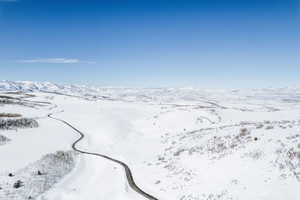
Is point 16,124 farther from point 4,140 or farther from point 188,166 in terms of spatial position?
point 188,166

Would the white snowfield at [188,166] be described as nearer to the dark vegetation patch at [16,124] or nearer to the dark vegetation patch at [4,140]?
the dark vegetation patch at [4,140]

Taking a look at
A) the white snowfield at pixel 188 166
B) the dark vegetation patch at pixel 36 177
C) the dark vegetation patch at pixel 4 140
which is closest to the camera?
the white snowfield at pixel 188 166

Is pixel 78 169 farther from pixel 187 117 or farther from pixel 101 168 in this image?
pixel 187 117

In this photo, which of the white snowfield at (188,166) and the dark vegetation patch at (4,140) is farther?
the dark vegetation patch at (4,140)

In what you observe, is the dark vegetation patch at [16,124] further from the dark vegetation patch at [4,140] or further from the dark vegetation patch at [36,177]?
the dark vegetation patch at [36,177]

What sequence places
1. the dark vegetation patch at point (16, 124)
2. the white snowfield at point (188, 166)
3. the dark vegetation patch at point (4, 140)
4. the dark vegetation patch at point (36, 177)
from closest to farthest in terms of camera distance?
the white snowfield at point (188, 166) < the dark vegetation patch at point (36, 177) < the dark vegetation patch at point (4, 140) < the dark vegetation patch at point (16, 124)

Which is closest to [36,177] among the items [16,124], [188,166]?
[188,166]

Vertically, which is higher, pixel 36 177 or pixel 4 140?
pixel 36 177

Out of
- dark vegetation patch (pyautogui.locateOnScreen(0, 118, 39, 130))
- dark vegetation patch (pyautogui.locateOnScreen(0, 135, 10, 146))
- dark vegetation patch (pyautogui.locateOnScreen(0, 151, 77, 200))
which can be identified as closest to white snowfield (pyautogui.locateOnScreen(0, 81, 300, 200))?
dark vegetation patch (pyautogui.locateOnScreen(0, 135, 10, 146))

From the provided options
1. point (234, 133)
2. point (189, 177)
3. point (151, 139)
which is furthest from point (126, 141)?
point (189, 177)

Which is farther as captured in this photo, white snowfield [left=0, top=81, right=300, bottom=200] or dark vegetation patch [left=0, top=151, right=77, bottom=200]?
dark vegetation patch [left=0, top=151, right=77, bottom=200]

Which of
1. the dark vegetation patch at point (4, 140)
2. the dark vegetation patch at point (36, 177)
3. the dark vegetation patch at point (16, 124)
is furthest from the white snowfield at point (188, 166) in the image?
the dark vegetation patch at point (16, 124)

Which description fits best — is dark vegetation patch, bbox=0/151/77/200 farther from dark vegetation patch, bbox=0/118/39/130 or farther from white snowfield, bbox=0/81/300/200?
dark vegetation patch, bbox=0/118/39/130
